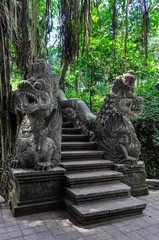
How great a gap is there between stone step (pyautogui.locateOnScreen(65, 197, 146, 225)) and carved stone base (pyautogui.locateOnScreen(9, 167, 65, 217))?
0.27 m

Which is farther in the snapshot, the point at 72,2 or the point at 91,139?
the point at 91,139

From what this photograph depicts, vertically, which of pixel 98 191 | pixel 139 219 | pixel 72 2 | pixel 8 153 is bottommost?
pixel 139 219

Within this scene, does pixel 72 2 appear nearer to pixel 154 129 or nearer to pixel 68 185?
pixel 68 185

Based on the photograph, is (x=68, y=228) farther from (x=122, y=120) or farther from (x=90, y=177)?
(x=122, y=120)

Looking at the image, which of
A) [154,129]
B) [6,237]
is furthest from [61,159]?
[154,129]

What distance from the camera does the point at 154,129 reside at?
5.74m

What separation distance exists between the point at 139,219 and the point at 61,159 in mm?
1715

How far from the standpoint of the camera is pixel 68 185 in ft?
10.3

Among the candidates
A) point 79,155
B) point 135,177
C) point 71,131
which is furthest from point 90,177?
point 71,131

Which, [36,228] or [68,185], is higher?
[68,185]

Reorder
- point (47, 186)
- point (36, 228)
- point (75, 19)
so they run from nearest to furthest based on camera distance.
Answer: point (75, 19), point (36, 228), point (47, 186)

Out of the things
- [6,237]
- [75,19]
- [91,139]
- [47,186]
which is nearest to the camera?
[75,19]

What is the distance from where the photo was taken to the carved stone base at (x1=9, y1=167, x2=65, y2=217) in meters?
2.93

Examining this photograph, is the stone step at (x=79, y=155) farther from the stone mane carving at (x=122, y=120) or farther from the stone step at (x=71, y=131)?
the stone step at (x=71, y=131)
